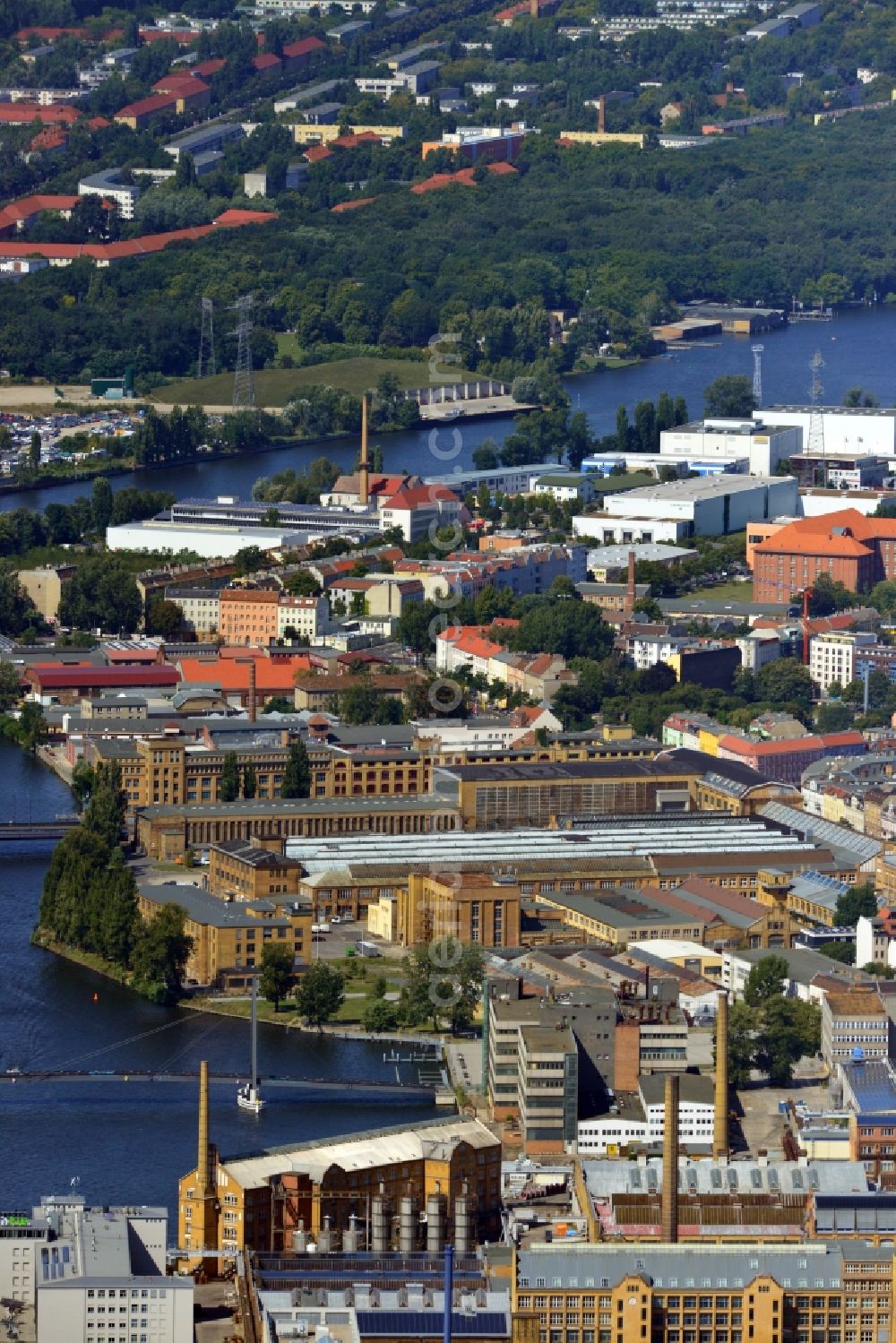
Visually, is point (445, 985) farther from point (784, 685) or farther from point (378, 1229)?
point (784, 685)

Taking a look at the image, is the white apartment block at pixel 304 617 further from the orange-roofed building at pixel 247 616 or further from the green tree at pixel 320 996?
the green tree at pixel 320 996

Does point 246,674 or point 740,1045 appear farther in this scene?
point 246,674

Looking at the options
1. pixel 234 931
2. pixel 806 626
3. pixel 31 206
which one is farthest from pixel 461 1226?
pixel 31 206

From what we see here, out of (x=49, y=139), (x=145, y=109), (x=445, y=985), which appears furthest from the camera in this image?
(x=145, y=109)

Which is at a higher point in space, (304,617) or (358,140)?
(358,140)

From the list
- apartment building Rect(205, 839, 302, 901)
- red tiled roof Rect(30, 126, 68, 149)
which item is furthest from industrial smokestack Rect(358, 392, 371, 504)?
red tiled roof Rect(30, 126, 68, 149)

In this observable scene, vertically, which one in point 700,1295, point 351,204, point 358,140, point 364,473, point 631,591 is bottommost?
point 700,1295

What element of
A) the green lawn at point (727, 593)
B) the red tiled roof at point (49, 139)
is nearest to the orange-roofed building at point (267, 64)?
the red tiled roof at point (49, 139)
